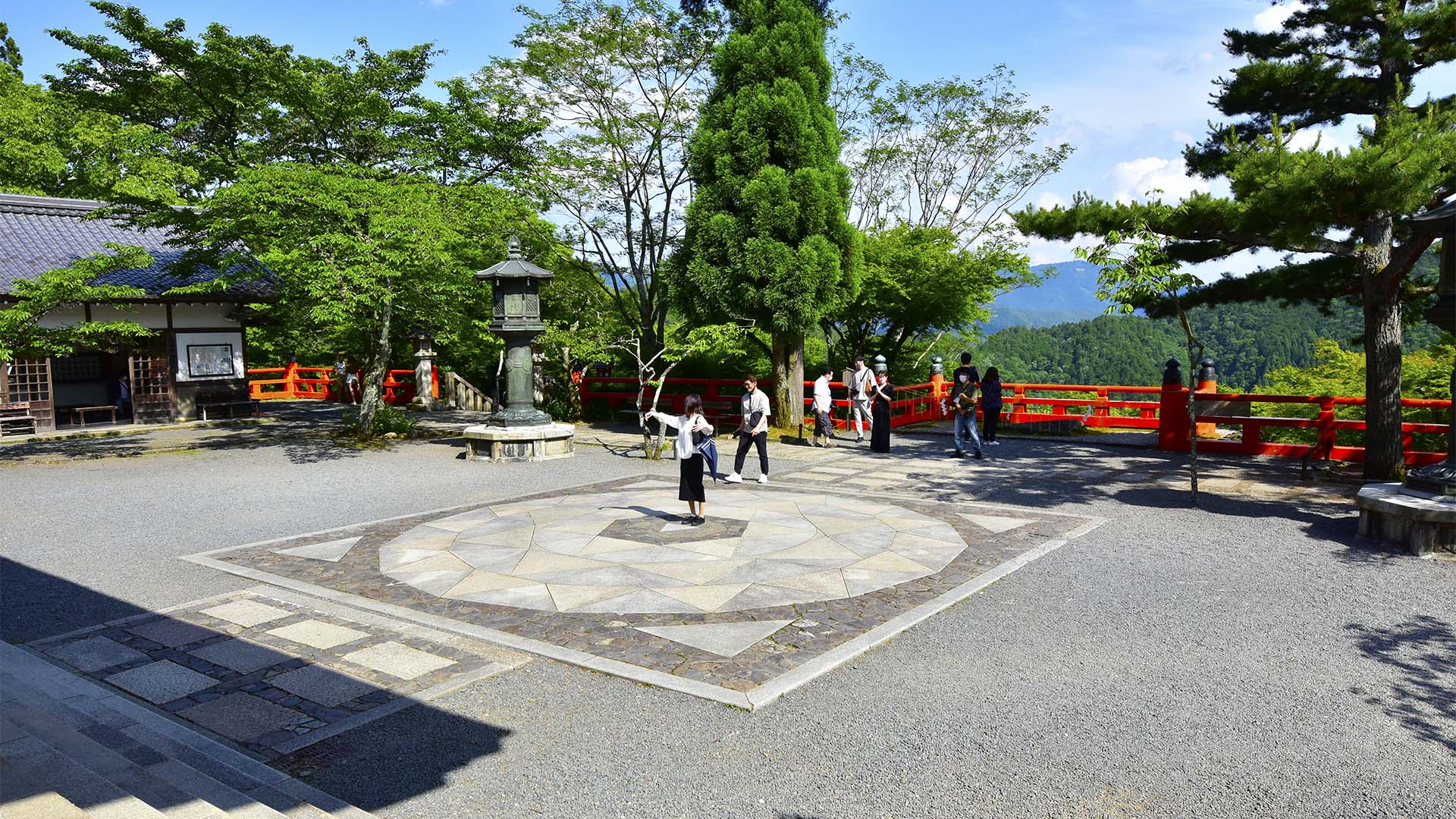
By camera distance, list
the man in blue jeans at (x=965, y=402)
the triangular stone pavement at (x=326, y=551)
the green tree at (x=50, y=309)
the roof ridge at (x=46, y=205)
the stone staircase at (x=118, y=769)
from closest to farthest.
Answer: the stone staircase at (x=118, y=769)
the triangular stone pavement at (x=326, y=551)
the green tree at (x=50, y=309)
the man in blue jeans at (x=965, y=402)
the roof ridge at (x=46, y=205)

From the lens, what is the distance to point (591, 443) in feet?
57.7

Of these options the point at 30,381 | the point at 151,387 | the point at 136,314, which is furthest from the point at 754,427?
the point at 30,381

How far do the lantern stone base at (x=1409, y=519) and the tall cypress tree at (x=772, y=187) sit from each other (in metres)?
10.2

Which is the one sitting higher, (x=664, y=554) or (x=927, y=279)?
(x=927, y=279)

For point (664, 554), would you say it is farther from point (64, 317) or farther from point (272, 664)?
point (64, 317)

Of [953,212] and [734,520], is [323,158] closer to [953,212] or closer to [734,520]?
[734,520]

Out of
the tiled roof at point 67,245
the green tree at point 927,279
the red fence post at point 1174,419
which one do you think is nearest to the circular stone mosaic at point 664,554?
the red fence post at point 1174,419

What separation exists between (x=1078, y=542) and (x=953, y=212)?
65.1ft

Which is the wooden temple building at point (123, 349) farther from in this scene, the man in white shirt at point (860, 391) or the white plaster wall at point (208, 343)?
the man in white shirt at point (860, 391)

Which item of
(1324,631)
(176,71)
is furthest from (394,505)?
(176,71)

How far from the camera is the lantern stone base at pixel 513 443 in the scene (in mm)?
15133

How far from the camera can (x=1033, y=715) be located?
4832mm

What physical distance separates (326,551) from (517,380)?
732 centimetres

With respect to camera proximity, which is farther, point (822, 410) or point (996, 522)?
point (822, 410)
